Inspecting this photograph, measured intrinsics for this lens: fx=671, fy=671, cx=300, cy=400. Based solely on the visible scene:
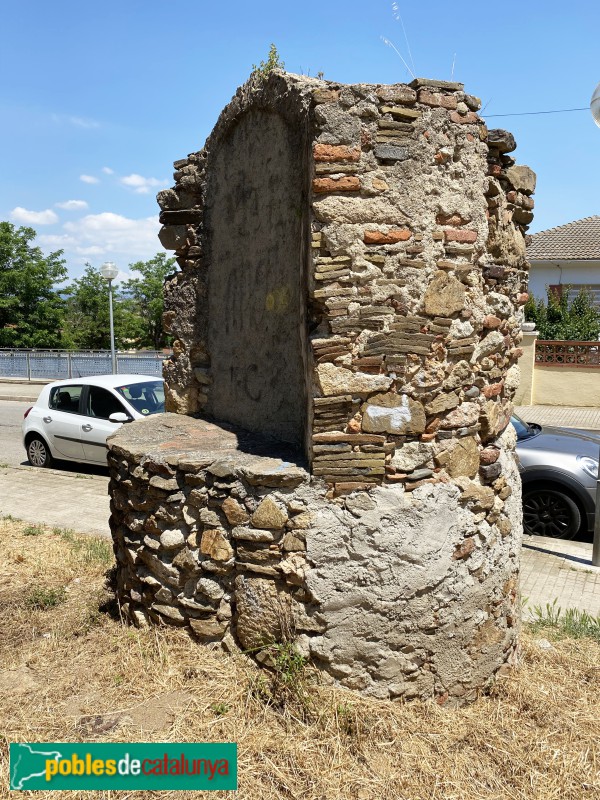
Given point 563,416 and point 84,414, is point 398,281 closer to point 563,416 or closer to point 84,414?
point 84,414

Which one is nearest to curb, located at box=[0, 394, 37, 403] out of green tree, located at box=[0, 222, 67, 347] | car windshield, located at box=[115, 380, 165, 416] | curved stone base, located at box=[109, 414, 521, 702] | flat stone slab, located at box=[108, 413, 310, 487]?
green tree, located at box=[0, 222, 67, 347]

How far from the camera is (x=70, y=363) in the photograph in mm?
23172

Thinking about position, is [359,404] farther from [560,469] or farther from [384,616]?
[560,469]

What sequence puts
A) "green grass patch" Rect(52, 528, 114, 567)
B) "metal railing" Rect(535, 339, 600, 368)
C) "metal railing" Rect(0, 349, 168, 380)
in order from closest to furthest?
"green grass patch" Rect(52, 528, 114, 567), "metal railing" Rect(535, 339, 600, 368), "metal railing" Rect(0, 349, 168, 380)

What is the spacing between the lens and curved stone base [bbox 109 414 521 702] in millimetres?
3363

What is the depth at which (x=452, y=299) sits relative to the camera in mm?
3393

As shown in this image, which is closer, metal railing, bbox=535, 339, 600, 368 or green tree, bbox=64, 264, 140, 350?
metal railing, bbox=535, 339, 600, 368

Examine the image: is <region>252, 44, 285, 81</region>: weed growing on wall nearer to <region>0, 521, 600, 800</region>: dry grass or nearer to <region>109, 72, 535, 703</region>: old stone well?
<region>109, 72, 535, 703</region>: old stone well

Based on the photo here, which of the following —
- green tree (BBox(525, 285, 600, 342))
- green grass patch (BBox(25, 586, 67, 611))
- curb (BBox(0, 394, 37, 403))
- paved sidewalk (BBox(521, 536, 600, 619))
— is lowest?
paved sidewalk (BBox(521, 536, 600, 619))

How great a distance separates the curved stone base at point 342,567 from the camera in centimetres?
336

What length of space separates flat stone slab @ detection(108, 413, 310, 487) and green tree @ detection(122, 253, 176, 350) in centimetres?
2682

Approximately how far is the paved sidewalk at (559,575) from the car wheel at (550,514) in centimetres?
13

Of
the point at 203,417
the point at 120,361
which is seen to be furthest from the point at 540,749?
the point at 120,361

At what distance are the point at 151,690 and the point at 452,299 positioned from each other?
2.55 m
